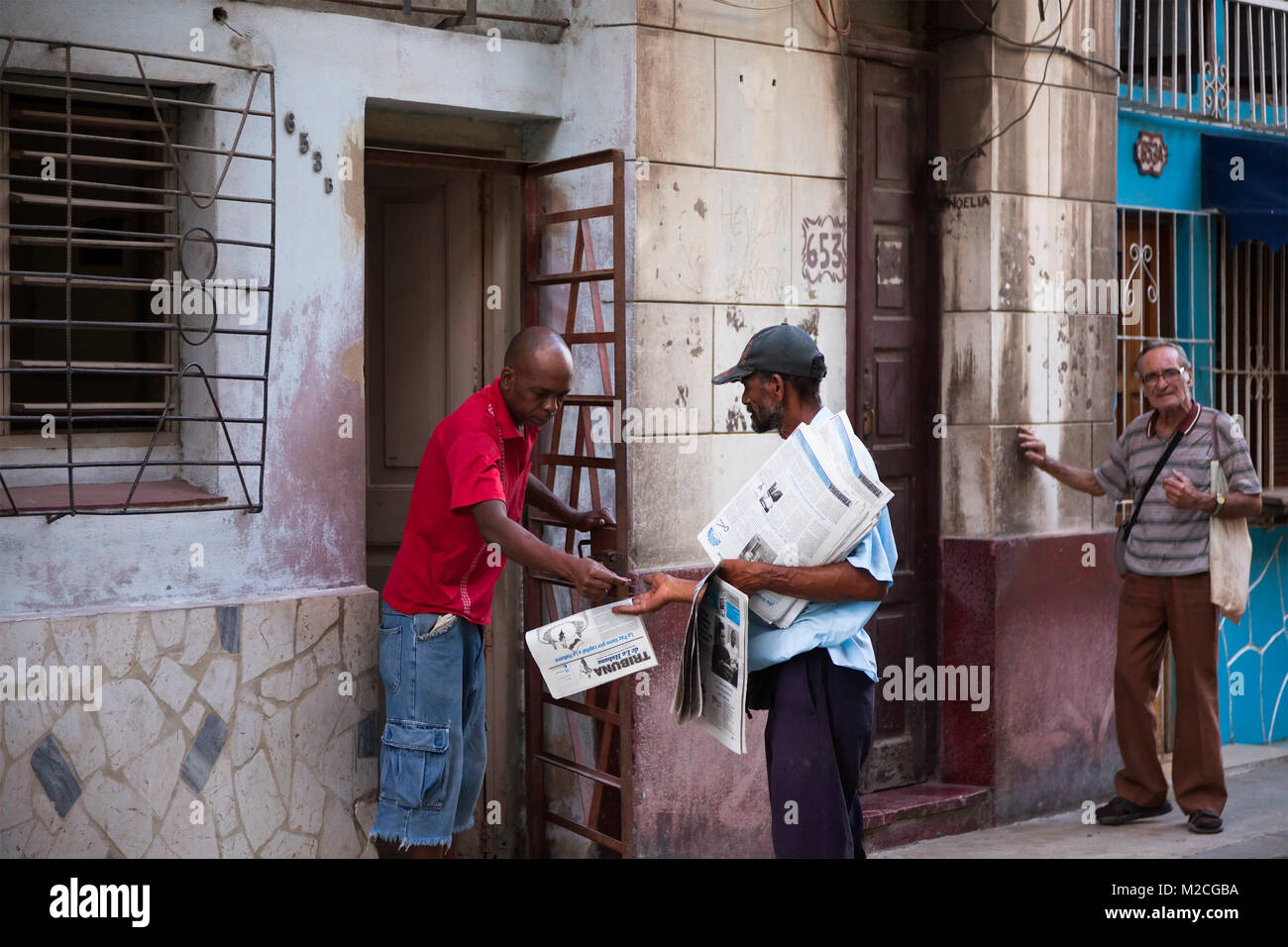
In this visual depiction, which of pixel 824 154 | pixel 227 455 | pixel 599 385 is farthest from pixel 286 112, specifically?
pixel 824 154

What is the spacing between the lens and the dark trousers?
13.2ft

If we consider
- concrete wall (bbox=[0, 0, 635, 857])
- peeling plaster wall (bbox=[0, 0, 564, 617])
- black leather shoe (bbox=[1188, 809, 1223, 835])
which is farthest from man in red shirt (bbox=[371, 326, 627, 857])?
black leather shoe (bbox=[1188, 809, 1223, 835])

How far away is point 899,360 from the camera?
23.2 ft

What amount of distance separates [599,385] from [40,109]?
224 cm

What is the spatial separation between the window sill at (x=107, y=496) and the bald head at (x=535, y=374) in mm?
1110

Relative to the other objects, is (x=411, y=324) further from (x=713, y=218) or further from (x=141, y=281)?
(x=141, y=281)

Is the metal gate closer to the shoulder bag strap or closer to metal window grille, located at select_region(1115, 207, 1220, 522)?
the shoulder bag strap

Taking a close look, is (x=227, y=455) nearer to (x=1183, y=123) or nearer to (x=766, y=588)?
→ (x=766, y=588)

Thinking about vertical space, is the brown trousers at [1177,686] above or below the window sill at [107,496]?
below

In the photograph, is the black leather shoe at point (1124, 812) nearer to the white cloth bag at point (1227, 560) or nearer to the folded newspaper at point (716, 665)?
the white cloth bag at point (1227, 560)

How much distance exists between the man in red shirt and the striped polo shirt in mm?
3175

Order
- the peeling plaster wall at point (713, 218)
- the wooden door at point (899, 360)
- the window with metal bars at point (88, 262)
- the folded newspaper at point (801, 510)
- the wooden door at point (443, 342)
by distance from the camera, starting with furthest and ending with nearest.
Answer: the wooden door at point (899, 360), the wooden door at point (443, 342), the peeling plaster wall at point (713, 218), the window with metal bars at point (88, 262), the folded newspaper at point (801, 510)

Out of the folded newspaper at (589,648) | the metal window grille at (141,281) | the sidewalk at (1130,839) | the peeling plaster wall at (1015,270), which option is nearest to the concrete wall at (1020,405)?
the peeling plaster wall at (1015,270)

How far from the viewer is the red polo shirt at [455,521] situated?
4770 millimetres
